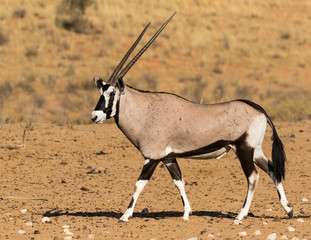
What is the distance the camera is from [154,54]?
2928 cm

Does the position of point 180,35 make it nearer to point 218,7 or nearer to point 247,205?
point 218,7

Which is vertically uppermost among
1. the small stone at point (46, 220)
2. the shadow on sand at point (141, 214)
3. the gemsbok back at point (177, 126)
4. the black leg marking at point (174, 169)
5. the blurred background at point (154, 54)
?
the gemsbok back at point (177, 126)

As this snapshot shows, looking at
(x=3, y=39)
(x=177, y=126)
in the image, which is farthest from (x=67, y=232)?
(x=3, y=39)

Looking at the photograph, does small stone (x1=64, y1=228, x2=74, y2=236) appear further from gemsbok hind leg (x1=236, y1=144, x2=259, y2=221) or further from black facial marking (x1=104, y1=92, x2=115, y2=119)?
gemsbok hind leg (x1=236, y1=144, x2=259, y2=221)

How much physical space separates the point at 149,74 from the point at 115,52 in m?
4.18

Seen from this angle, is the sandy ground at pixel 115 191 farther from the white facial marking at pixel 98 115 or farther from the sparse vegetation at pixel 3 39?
the sparse vegetation at pixel 3 39

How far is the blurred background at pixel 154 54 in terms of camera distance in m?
21.5

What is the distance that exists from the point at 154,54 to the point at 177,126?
873 inches

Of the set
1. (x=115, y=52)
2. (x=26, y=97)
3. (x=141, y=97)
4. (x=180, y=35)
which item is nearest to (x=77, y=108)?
(x=26, y=97)

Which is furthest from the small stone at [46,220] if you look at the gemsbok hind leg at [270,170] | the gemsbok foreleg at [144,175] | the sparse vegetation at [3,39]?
the sparse vegetation at [3,39]

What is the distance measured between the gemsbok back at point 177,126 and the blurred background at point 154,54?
7.57m

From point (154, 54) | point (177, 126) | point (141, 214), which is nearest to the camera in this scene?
point (177, 126)

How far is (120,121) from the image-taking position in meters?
7.39

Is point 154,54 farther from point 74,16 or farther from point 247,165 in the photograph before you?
point 247,165
